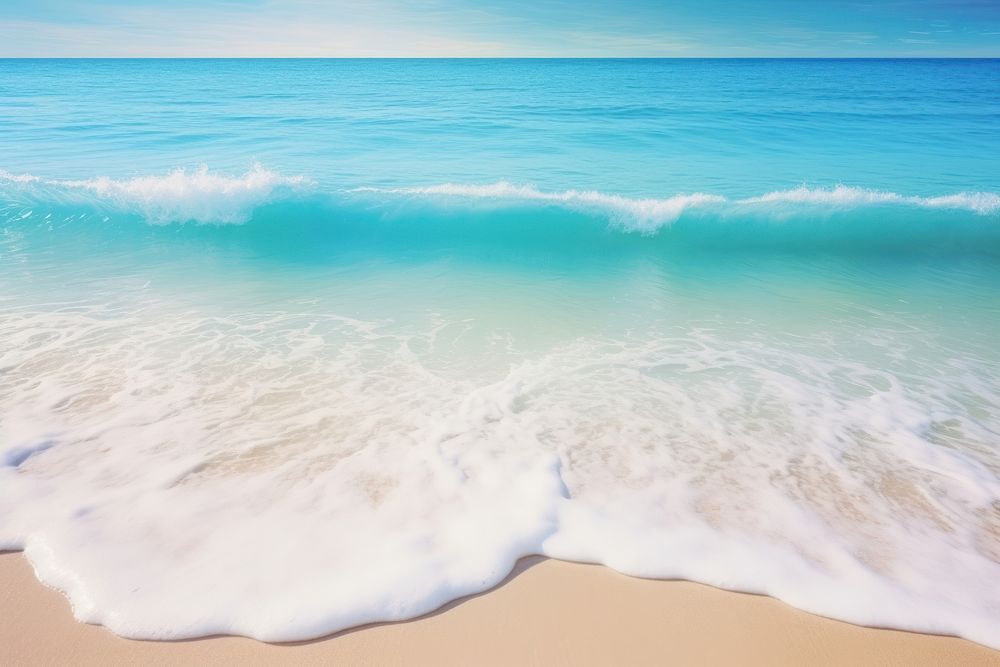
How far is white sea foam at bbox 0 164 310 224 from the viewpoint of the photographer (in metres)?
9.70

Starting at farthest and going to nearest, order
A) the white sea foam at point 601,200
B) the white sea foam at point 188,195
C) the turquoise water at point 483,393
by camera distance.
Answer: the white sea foam at point 601,200, the white sea foam at point 188,195, the turquoise water at point 483,393

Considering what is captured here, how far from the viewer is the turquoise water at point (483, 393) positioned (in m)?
2.62

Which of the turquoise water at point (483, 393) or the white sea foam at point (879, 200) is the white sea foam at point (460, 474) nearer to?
the turquoise water at point (483, 393)

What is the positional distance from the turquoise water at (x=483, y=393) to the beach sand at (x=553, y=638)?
79 mm

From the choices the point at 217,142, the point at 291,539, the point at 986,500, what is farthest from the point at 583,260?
the point at 217,142

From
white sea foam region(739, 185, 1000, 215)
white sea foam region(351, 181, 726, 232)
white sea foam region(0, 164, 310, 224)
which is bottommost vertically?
white sea foam region(0, 164, 310, 224)

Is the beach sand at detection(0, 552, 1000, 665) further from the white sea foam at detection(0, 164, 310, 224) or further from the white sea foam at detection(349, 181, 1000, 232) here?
the white sea foam at detection(0, 164, 310, 224)

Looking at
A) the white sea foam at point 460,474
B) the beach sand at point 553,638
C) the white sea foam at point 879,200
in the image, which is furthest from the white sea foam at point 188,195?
the white sea foam at point 879,200

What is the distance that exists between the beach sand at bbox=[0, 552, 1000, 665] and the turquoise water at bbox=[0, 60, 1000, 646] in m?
0.08

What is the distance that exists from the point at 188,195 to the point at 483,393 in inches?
322

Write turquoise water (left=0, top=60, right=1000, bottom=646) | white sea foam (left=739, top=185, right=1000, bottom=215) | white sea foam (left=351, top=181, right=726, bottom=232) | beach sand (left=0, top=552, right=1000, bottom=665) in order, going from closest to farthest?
beach sand (left=0, top=552, right=1000, bottom=665) < turquoise water (left=0, top=60, right=1000, bottom=646) < white sea foam (left=351, top=181, right=726, bottom=232) < white sea foam (left=739, top=185, right=1000, bottom=215)

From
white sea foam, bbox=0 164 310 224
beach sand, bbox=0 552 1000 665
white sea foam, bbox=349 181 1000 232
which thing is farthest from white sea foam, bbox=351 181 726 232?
beach sand, bbox=0 552 1000 665

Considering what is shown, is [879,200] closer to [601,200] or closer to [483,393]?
[601,200]

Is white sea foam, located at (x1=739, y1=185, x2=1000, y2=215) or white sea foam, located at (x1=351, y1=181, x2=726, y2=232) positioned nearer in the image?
white sea foam, located at (x1=351, y1=181, x2=726, y2=232)
